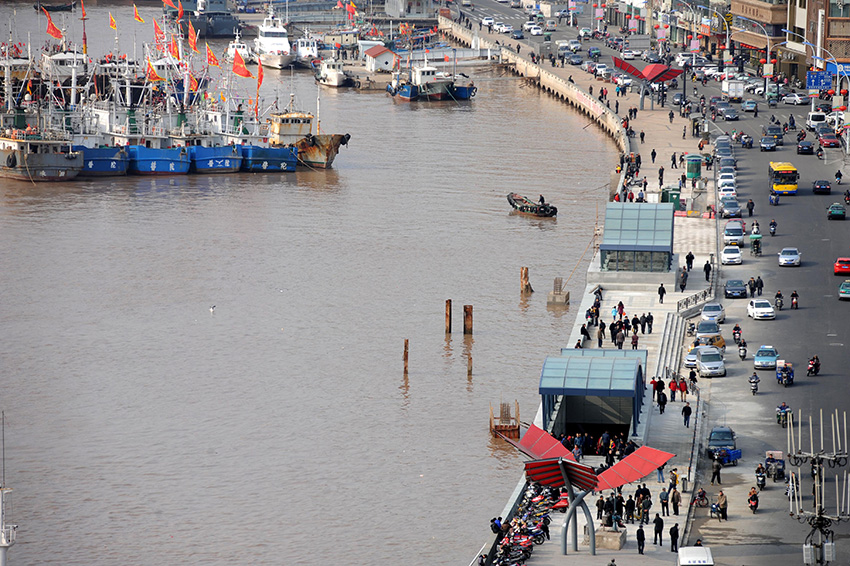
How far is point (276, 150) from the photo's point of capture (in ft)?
353

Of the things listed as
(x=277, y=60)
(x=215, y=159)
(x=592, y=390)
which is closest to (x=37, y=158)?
(x=215, y=159)

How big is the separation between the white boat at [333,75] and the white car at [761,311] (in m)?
96.1

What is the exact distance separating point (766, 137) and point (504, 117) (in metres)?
33.9

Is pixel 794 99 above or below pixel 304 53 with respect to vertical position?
below

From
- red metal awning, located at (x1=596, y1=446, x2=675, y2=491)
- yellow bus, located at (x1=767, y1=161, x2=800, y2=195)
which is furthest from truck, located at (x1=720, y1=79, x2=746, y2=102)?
red metal awning, located at (x1=596, y1=446, x2=675, y2=491)

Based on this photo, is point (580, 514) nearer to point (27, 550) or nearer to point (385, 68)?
point (27, 550)

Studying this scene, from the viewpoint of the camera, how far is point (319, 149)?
10750 centimetres

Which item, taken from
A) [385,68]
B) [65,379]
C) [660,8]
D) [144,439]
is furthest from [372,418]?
[660,8]

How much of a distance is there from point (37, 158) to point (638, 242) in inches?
1951

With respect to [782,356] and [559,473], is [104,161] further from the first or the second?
[559,473]

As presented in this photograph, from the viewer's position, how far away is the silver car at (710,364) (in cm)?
5619

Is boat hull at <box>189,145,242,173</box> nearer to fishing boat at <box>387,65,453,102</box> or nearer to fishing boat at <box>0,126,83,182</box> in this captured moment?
fishing boat at <box>0,126,83,182</box>

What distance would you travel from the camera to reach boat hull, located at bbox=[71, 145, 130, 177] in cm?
10525

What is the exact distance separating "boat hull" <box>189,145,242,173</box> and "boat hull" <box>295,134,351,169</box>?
4.50 m
